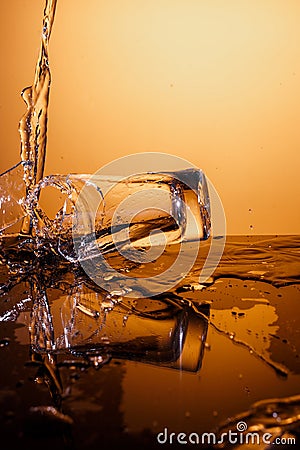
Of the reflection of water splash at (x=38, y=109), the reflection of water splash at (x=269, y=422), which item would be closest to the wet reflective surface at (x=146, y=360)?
the reflection of water splash at (x=269, y=422)

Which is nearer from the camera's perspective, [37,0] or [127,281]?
[127,281]

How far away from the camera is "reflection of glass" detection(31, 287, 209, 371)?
54cm

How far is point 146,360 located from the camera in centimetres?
52

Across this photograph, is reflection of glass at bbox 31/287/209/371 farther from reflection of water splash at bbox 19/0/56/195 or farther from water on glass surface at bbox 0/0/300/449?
reflection of water splash at bbox 19/0/56/195

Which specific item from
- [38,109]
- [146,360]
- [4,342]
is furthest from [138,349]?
[38,109]

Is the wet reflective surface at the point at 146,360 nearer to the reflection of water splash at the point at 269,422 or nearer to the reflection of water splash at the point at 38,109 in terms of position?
the reflection of water splash at the point at 269,422

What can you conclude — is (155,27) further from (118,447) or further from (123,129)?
(118,447)

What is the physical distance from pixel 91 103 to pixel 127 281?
2.29 ft

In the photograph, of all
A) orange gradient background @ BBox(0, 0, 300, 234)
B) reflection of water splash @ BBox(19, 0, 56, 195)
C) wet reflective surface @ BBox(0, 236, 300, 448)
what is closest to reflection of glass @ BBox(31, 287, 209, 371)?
wet reflective surface @ BBox(0, 236, 300, 448)

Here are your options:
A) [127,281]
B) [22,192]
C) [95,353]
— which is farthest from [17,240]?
[95,353]

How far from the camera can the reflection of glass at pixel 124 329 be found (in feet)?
1.77

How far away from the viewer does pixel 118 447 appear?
37 centimetres

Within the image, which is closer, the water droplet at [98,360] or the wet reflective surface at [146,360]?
the wet reflective surface at [146,360]

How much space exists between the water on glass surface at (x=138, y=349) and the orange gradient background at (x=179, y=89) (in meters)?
0.45
